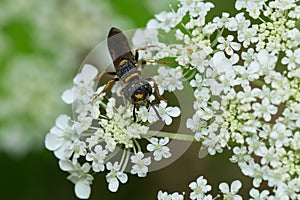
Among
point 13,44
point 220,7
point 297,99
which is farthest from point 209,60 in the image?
point 13,44

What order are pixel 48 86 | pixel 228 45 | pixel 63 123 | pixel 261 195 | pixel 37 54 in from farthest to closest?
pixel 37 54 → pixel 48 86 → pixel 63 123 → pixel 228 45 → pixel 261 195

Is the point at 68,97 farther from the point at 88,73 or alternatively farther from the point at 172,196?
the point at 172,196

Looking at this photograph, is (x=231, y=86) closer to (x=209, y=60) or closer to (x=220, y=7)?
(x=209, y=60)

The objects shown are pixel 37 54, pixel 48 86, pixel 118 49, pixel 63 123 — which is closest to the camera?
pixel 118 49

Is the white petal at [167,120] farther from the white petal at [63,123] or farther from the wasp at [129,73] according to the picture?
the white petal at [63,123]

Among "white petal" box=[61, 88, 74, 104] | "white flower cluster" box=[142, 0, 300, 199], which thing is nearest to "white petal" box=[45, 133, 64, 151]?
"white petal" box=[61, 88, 74, 104]

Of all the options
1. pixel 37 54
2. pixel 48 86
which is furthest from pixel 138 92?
pixel 37 54

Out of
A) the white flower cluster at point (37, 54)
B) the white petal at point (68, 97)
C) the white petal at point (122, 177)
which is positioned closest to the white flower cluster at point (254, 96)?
the white petal at point (122, 177)
